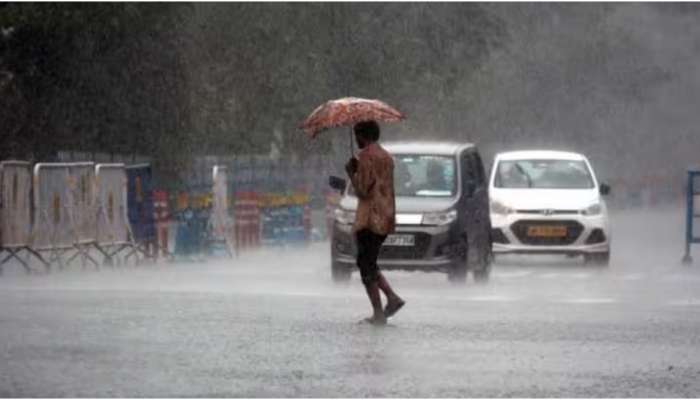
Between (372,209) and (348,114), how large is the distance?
984 millimetres

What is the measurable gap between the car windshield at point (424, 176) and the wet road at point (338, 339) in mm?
1155

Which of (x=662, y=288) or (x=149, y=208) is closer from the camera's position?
(x=662, y=288)

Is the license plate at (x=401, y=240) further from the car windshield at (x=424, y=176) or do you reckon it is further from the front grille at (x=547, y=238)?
the front grille at (x=547, y=238)

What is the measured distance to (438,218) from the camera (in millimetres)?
25656

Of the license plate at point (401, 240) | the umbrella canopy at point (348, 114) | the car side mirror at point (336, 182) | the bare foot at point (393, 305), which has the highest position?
the umbrella canopy at point (348, 114)

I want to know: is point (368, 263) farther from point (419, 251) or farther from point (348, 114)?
point (419, 251)

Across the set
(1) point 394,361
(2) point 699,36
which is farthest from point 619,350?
(2) point 699,36

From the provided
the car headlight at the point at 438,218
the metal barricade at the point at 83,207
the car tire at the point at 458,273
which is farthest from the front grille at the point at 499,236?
the metal barricade at the point at 83,207

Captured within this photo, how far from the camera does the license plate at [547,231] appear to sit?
31.2 meters

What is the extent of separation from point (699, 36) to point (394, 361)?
273 ft

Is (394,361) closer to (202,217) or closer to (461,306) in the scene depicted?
(461,306)

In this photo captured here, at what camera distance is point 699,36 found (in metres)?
96.0

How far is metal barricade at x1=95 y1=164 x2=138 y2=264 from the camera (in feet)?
102

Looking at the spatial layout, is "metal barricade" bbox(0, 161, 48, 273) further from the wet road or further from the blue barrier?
the blue barrier
